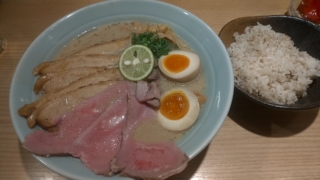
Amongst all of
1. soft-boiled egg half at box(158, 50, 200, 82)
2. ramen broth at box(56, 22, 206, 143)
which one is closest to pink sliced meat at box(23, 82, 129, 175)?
ramen broth at box(56, 22, 206, 143)

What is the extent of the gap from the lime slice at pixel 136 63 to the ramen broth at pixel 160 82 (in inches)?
4.8

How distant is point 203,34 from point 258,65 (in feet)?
1.17

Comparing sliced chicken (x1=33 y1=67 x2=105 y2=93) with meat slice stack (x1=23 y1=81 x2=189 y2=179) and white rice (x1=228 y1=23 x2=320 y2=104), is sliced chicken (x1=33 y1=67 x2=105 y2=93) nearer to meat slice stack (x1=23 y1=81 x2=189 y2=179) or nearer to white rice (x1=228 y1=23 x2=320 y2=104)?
meat slice stack (x1=23 y1=81 x2=189 y2=179)

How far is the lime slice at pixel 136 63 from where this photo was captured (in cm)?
134

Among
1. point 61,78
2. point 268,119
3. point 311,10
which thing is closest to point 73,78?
point 61,78

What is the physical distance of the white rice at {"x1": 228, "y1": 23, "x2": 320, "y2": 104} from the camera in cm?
138

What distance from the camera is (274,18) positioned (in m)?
1.58

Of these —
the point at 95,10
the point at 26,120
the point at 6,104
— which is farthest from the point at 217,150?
the point at 6,104

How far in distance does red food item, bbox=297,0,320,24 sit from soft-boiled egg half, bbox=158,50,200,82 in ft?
3.05

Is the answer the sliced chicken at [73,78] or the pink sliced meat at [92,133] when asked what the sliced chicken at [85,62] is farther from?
the pink sliced meat at [92,133]

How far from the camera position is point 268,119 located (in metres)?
1.43

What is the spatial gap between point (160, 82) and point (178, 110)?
235 mm

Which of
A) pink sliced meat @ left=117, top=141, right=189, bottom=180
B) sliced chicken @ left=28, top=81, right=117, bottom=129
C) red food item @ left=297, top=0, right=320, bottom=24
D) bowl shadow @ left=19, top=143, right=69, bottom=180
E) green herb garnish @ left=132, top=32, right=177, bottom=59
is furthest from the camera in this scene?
red food item @ left=297, top=0, right=320, bottom=24

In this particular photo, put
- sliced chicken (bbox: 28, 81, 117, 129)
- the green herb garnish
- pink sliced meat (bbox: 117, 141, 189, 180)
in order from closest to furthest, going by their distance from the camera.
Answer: pink sliced meat (bbox: 117, 141, 189, 180)
sliced chicken (bbox: 28, 81, 117, 129)
the green herb garnish
